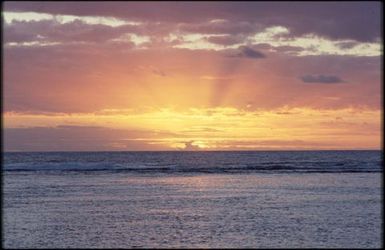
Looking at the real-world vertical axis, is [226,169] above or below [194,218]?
below

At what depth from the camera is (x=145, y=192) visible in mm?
55438

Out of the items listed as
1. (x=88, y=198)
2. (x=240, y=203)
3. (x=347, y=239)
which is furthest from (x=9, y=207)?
(x=347, y=239)

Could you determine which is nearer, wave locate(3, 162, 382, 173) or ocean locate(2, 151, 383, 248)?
ocean locate(2, 151, 383, 248)

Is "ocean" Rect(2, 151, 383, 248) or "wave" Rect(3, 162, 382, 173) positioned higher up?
"ocean" Rect(2, 151, 383, 248)

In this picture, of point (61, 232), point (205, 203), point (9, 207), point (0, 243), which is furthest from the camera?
point (205, 203)

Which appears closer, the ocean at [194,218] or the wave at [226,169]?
the ocean at [194,218]

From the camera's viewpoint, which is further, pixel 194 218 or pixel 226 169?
pixel 226 169

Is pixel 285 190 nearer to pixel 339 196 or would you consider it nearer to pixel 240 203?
pixel 339 196

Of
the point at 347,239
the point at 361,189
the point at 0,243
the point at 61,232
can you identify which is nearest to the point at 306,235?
the point at 347,239

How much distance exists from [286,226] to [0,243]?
15.4 meters

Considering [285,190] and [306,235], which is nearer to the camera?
[306,235]

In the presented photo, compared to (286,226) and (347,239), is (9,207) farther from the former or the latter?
(347,239)

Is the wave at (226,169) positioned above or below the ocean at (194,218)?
below

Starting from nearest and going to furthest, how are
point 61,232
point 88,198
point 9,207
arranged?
point 61,232 → point 9,207 → point 88,198
